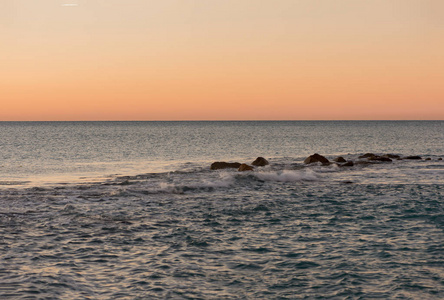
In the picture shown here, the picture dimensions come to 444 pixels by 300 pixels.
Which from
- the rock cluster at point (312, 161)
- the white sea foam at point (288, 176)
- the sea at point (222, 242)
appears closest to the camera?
the sea at point (222, 242)

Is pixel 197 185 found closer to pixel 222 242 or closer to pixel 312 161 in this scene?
pixel 222 242

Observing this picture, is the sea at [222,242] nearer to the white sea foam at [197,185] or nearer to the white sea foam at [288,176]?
the white sea foam at [197,185]

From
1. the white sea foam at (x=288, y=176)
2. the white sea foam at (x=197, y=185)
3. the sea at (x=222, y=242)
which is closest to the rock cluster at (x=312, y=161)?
the white sea foam at (x=288, y=176)

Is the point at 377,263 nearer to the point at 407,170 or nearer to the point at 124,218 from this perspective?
the point at 124,218

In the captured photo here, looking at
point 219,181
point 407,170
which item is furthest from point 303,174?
point 407,170

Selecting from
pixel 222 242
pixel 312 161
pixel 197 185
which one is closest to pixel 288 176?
pixel 197 185

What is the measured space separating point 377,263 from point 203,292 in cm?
515

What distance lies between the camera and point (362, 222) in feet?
57.7

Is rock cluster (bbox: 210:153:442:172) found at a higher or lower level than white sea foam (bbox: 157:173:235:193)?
higher

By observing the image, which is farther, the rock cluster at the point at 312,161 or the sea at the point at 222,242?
the rock cluster at the point at 312,161

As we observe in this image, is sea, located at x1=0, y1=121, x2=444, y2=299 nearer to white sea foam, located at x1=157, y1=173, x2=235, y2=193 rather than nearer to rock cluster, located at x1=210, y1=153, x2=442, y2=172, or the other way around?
white sea foam, located at x1=157, y1=173, x2=235, y2=193

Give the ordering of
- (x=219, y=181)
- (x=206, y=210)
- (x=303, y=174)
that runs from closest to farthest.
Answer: (x=206, y=210) < (x=219, y=181) < (x=303, y=174)

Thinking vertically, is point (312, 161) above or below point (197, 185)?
above

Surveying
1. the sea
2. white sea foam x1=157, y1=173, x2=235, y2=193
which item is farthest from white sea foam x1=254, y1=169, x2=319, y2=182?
the sea
